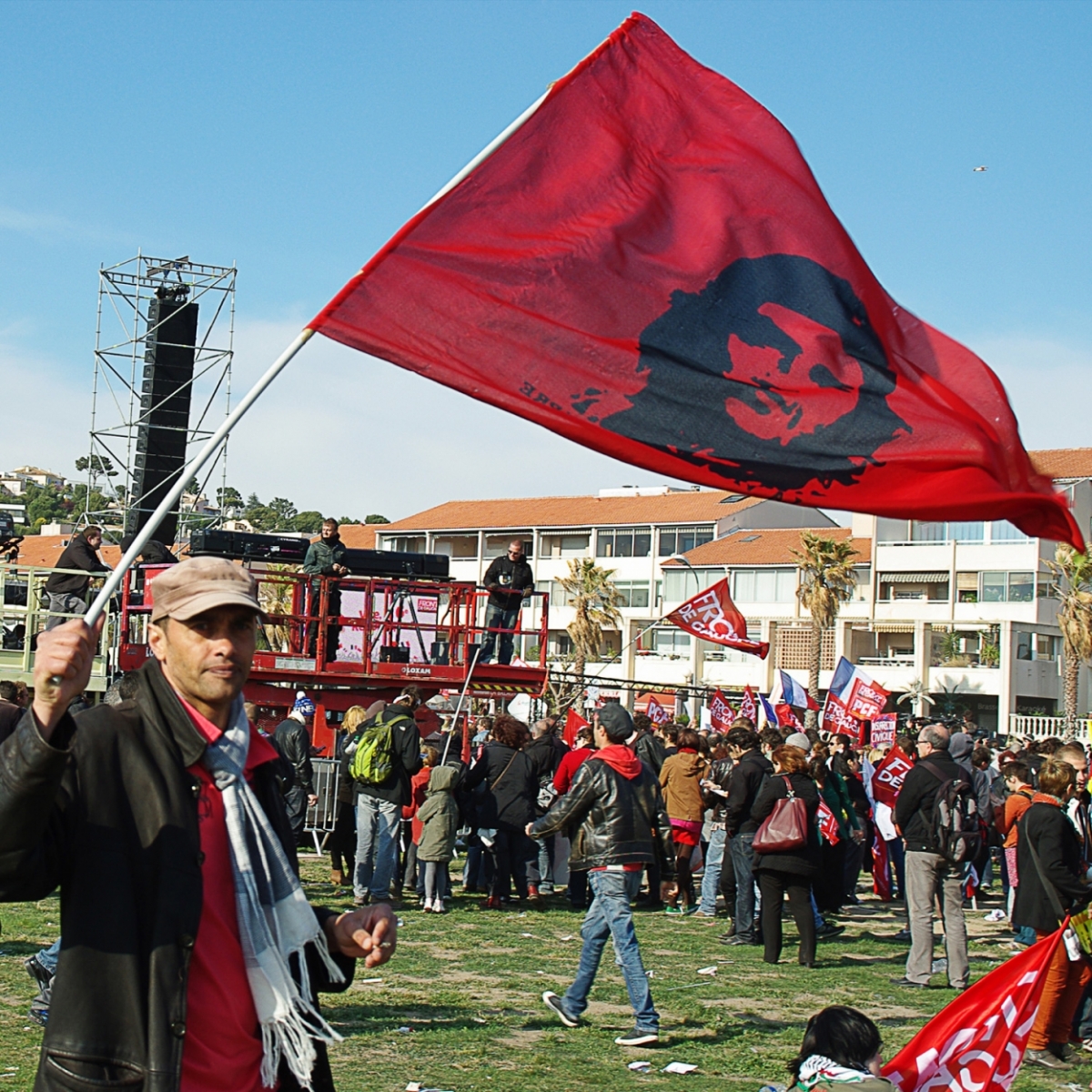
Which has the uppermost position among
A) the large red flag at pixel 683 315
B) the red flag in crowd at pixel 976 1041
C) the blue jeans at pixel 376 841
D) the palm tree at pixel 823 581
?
the palm tree at pixel 823 581

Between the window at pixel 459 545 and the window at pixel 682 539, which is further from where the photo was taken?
the window at pixel 459 545

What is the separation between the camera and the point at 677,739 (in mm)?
A: 15484

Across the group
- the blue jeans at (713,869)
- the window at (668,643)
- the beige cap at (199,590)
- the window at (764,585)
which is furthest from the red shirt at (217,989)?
the window at (668,643)

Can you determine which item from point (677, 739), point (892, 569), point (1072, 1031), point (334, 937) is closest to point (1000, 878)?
point (677, 739)

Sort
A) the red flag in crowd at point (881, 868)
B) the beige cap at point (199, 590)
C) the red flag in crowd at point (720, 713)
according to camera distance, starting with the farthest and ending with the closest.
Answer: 1. the red flag in crowd at point (720, 713)
2. the red flag in crowd at point (881, 868)
3. the beige cap at point (199, 590)

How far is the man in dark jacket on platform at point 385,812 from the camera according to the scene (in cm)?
1376

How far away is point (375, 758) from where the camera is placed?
1366 cm

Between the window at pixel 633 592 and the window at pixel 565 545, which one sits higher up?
the window at pixel 565 545

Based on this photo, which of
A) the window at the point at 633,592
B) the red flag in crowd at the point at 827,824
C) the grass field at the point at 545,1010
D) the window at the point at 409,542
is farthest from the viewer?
the window at the point at 409,542

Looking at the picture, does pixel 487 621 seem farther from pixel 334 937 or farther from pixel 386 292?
pixel 334 937

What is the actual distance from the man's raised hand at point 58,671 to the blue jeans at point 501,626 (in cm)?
1773

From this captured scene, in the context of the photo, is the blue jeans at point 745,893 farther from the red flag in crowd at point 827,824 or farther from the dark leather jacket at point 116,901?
the dark leather jacket at point 116,901

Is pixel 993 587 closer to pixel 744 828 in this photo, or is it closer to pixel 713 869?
pixel 713 869

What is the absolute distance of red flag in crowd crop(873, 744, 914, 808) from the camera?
1591cm
